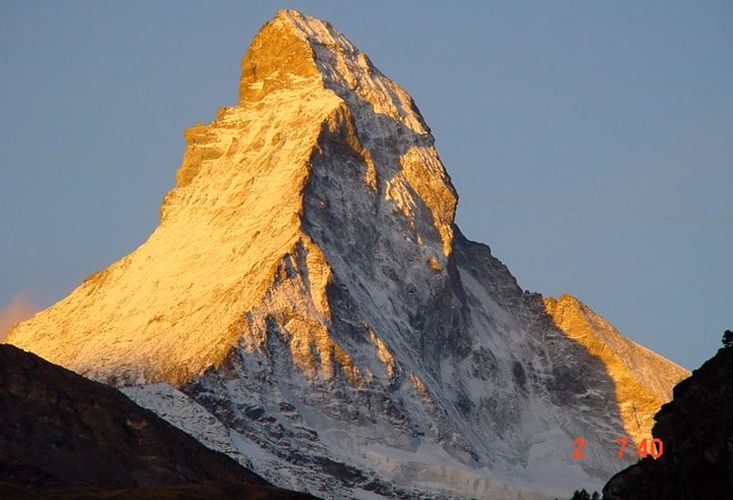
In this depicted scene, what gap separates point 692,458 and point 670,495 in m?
3.02

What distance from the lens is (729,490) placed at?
110m

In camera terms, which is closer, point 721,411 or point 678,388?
point 721,411

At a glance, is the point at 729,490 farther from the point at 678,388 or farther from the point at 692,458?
the point at 678,388

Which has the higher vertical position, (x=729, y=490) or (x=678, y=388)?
(x=678, y=388)

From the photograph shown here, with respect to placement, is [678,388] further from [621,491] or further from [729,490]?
[729,490]

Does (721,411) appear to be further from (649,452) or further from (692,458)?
(649,452)

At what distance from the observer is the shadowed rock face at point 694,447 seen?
Answer: 112m

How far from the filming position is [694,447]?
375ft

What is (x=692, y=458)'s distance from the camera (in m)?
114

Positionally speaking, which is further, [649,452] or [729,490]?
[649,452]

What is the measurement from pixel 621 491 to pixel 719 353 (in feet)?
31.5

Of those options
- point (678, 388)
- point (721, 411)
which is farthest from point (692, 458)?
point (678, 388)

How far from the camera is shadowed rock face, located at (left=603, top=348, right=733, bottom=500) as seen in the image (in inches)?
4397

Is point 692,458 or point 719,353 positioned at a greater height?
point 719,353
